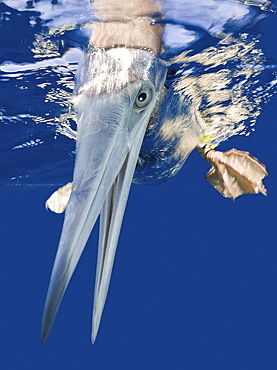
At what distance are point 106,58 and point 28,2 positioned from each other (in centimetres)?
107

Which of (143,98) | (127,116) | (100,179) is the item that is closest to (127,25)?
(143,98)

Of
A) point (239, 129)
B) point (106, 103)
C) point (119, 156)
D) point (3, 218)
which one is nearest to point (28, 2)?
point (106, 103)

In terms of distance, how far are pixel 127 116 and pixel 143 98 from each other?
0.29 meters

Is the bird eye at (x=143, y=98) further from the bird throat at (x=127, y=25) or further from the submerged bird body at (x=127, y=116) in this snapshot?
the bird throat at (x=127, y=25)

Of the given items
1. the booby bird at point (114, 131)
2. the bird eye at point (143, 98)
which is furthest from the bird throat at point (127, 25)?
the bird eye at point (143, 98)

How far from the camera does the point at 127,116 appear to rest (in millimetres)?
4121

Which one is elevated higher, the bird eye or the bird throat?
the bird throat

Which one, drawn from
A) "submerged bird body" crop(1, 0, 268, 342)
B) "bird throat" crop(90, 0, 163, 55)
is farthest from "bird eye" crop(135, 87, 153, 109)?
"bird throat" crop(90, 0, 163, 55)

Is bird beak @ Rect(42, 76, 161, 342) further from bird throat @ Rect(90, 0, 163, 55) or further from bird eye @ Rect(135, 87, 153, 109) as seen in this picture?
bird throat @ Rect(90, 0, 163, 55)

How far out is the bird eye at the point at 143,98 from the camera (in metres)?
4.26

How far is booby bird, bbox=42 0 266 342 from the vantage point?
3.39m

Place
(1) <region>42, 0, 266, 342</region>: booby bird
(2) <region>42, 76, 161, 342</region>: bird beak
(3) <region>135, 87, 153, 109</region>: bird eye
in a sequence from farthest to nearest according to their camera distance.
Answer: (3) <region>135, 87, 153, 109</region>: bird eye < (1) <region>42, 0, 266, 342</region>: booby bird < (2) <region>42, 76, 161, 342</region>: bird beak

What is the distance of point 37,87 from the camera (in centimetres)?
689

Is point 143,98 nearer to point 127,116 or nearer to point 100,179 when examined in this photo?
point 127,116
